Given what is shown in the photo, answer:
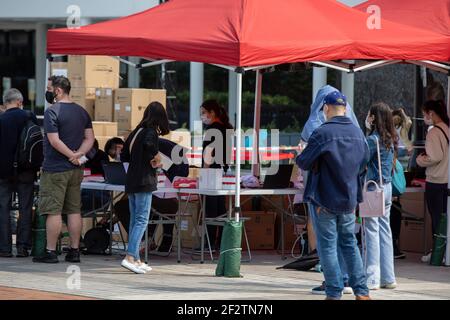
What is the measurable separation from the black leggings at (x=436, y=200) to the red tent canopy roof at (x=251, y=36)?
158 cm

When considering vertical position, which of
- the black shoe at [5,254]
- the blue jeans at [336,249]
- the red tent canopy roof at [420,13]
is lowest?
the black shoe at [5,254]

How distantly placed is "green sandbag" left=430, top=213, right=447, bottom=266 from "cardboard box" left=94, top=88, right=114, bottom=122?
5582 millimetres

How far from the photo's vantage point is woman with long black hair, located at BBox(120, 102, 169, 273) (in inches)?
457

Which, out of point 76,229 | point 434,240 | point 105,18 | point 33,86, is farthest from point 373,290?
point 33,86

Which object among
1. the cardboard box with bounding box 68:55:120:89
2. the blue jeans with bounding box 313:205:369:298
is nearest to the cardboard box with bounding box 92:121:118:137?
the cardboard box with bounding box 68:55:120:89

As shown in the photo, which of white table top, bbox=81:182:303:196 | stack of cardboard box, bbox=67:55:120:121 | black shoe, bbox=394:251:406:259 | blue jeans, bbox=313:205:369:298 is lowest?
black shoe, bbox=394:251:406:259

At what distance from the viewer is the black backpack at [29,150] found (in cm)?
1285

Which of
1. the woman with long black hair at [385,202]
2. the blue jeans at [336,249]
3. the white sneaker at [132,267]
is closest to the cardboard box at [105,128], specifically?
the white sneaker at [132,267]

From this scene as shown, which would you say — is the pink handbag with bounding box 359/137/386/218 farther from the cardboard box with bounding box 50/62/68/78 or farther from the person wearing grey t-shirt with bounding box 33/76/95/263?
the cardboard box with bounding box 50/62/68/78

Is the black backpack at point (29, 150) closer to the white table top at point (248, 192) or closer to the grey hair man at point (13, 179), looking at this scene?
the grey hair man at point (13, 179)

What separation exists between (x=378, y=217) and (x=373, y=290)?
731 millimetres

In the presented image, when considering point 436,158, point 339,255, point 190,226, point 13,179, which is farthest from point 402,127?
point 339,255

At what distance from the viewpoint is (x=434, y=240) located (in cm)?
1303

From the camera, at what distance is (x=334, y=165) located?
9461 millimetres
